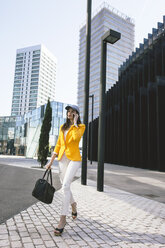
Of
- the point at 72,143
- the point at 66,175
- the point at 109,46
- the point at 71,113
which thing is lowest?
the point at 66,175

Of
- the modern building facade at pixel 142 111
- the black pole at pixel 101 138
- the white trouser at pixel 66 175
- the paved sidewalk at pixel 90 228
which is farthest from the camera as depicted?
the modern building facade at pixel 142 111

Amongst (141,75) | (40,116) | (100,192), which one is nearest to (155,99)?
(141,75)

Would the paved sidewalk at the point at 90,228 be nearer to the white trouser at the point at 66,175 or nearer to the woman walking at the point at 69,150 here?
the white trouser at the point at 66,175

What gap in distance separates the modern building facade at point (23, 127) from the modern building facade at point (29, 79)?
7851 centimetres

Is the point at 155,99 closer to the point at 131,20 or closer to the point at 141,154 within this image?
the point at 141,154

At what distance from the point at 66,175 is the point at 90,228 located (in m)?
0.95

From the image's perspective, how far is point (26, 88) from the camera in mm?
139875

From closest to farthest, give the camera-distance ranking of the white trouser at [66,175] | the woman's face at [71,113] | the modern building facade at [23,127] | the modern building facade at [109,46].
Answer: the white trouser at [66,175], the woman's face at [71,113], the modern building facade at [23,127], the modern building facade at [109,46]

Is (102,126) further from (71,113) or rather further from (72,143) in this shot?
(72,143)

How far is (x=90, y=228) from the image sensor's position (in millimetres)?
3203

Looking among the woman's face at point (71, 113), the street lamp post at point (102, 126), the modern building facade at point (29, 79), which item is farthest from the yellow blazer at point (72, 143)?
the modern building facade at point (29, 79)

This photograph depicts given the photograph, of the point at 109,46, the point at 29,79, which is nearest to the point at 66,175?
the point at 109,46

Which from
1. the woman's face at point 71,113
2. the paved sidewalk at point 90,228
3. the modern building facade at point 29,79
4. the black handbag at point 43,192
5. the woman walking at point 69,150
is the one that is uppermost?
the modern building facade at point 29,79

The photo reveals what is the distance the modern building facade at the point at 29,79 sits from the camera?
139 m
